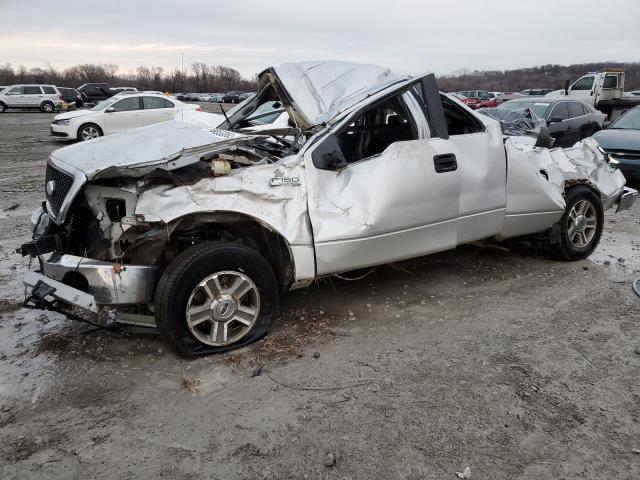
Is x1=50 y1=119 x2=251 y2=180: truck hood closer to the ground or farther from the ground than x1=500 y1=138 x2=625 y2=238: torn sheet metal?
farther from the ground

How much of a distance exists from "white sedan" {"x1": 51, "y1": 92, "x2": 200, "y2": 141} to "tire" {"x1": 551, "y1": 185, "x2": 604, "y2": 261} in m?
12.4

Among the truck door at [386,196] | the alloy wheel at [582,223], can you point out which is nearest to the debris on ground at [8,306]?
the truck door at [386,196]

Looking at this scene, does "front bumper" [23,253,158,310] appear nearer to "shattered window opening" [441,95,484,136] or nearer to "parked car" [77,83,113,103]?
"shattered window opening" [441,95,484,136]

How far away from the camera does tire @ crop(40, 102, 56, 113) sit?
30.7 metres

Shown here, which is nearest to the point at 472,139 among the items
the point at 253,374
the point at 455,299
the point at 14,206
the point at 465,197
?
the point at 465,197

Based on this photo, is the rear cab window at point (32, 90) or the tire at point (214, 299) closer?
the tire at point (214, 299)

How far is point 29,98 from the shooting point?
30344 millimetres

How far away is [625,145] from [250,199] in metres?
8.30

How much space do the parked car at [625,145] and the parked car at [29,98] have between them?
29.6 metres

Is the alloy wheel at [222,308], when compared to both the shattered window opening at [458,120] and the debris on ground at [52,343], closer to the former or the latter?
the debris on ground at [52,343]

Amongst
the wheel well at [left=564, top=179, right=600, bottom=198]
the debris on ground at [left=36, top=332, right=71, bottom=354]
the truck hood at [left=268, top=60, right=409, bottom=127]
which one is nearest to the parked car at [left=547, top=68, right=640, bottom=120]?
the wheel well at [left=564, top=179, right=600, bottom=198]

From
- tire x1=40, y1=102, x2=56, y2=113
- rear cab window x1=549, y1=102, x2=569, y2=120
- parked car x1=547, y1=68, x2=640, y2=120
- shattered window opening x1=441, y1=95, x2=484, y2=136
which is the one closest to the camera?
shattered window opening x1=441, y1=95, x2=484, y2=136

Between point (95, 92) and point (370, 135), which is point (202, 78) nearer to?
point (95, 92)

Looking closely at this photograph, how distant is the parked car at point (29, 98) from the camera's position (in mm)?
30228
